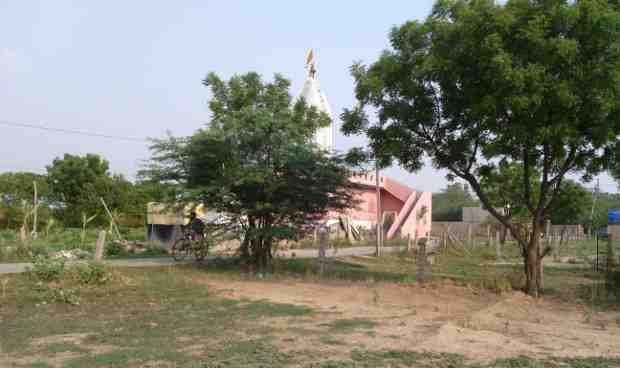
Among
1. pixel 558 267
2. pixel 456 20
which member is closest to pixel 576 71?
pixel 456 20

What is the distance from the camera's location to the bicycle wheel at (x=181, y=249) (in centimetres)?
1772

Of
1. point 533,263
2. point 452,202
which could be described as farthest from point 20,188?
point 452,202

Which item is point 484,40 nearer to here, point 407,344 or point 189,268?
point 407,344

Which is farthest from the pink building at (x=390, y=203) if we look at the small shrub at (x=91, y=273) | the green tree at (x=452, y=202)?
the green tree at (x=452, y=202)

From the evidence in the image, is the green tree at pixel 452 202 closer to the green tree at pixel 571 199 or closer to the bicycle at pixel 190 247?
the green tree at pixel 571 199

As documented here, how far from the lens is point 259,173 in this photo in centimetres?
1477

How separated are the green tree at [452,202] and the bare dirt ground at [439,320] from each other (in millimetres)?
58611

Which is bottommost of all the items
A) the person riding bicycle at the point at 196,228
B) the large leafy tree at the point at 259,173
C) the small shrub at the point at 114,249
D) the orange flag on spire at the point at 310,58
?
the small shrub at the point at 114,249

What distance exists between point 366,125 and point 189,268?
5.80 meters

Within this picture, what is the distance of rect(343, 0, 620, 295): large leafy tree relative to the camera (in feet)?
37.9

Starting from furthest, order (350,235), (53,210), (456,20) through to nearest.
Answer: (53,210), (350,235), (456,20)

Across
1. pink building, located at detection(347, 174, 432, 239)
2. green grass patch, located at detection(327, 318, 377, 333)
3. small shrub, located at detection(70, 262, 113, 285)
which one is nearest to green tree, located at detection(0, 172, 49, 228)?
pink building, located at detection(347, 174, 432, 239)

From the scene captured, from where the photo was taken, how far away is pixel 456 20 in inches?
513

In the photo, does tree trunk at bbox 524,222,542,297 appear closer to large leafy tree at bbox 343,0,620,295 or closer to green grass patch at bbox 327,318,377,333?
large leafy tree at bbox 343,0,620,295
